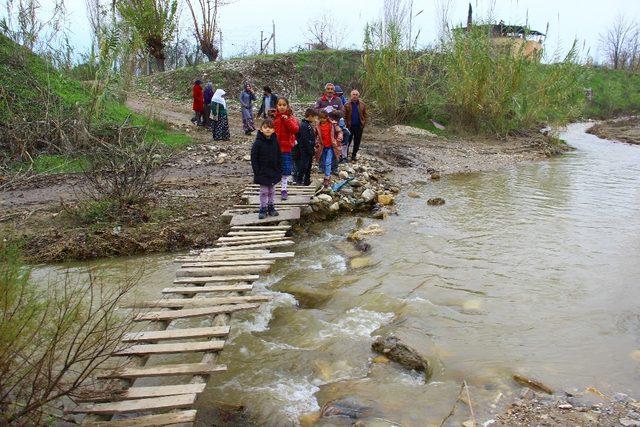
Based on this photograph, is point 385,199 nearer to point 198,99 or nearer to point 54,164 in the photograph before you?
point 54,164

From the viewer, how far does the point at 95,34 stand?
977 centimetres

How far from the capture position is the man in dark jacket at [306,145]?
25.2 feet

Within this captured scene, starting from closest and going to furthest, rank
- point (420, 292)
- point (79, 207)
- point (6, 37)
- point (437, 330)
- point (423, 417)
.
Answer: point (423, 417)
point (437, 330)
point (420, 292)
point (79, 207)
point (6, 37)

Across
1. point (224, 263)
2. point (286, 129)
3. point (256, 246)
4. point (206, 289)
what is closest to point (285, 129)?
point (286, 129)

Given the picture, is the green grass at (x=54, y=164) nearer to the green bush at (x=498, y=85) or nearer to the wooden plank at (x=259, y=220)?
the wooden plank at (x=259, y=220)

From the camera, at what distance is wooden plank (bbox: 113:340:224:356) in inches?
136

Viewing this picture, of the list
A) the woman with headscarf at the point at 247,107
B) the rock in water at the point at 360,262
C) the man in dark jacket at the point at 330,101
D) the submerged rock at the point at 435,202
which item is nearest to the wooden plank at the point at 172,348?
the rock in water at the point at 360,262

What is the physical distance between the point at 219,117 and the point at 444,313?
8.41 metres

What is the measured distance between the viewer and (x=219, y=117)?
463 inches

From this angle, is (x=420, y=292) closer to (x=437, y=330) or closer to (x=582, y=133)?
(x=437, y=330)

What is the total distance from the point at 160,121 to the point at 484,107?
29.1 feet

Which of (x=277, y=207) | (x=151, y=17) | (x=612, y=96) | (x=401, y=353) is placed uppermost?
(x=151, y=17)

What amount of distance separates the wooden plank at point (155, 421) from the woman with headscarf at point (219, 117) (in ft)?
31.3

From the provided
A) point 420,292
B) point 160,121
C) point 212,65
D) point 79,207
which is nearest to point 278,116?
point 79,207
